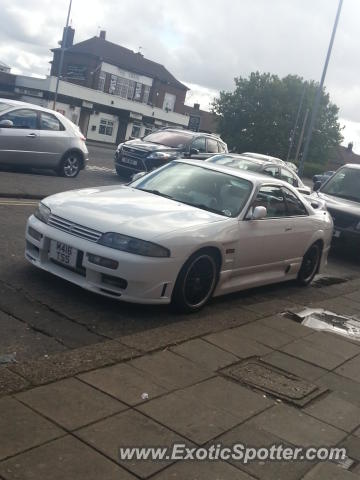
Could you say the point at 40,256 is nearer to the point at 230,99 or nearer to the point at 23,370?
the point at 23,370

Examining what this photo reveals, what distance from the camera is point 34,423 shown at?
3.35m

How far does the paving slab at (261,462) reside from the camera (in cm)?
329

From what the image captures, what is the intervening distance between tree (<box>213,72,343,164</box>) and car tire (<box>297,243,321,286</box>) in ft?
217

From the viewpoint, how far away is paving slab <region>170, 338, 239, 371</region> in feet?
15.6

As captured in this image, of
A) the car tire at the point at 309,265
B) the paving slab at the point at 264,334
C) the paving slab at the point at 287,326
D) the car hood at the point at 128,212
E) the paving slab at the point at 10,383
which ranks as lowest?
the paving slab at the point at 10,383

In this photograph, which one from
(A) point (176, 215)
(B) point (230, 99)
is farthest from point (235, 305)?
(B) point (230, 99)

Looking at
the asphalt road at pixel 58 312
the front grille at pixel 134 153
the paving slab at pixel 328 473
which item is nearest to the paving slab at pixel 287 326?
the asphalt road at pixel 58 312

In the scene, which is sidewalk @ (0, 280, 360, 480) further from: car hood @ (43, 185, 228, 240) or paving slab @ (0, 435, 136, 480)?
car hood @ (43, 185, 228, 240)

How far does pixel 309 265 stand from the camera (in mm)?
8422

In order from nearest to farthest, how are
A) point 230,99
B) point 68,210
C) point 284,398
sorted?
point 284,398
point 68,210
point 230,99

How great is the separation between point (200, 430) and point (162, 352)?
4.07ft

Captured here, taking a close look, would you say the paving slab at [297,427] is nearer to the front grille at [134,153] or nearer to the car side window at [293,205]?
the car side window at [293,205]

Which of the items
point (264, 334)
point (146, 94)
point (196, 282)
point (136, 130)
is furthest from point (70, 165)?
point (146, 94)

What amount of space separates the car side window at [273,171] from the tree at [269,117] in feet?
197
